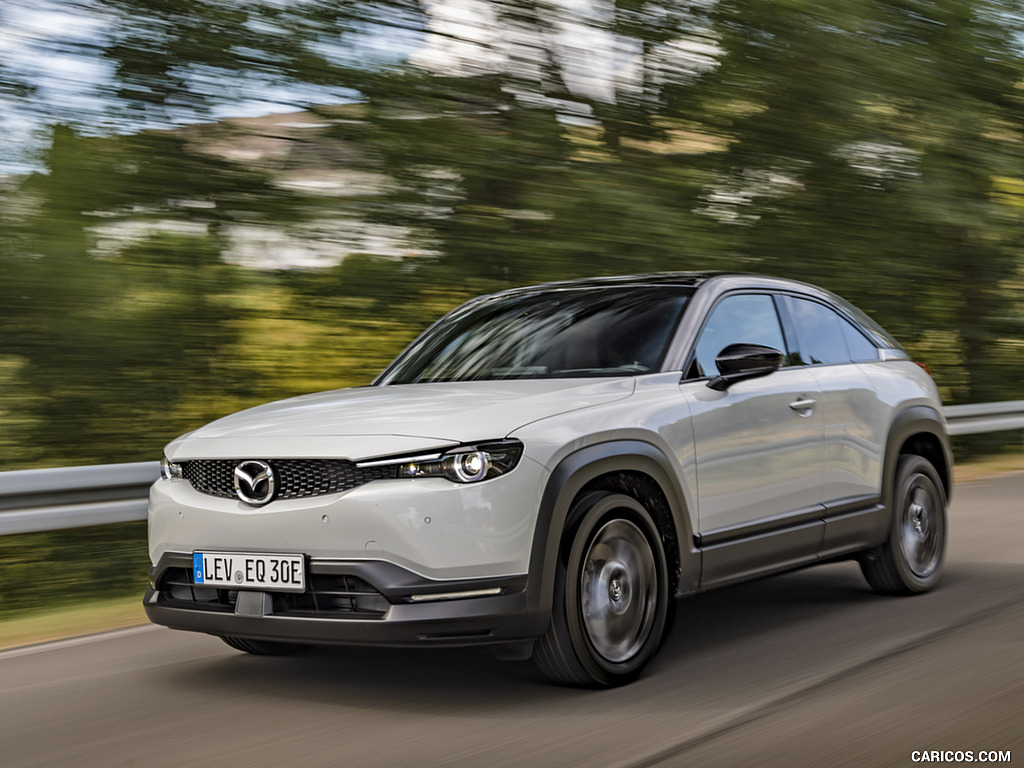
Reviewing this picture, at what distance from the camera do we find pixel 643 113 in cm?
1209

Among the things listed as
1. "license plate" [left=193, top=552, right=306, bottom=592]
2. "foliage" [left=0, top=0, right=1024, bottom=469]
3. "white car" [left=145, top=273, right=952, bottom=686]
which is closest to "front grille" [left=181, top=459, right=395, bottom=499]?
"white car" [left=145, top=273, right=952, bottom=686]

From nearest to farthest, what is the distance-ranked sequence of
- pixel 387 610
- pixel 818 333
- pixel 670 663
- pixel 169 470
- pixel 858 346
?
pixel 387 610, pixel 169 470, pixel 670 663, pixel 818 333, pixel 858 346

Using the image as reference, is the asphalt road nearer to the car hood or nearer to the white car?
the white car

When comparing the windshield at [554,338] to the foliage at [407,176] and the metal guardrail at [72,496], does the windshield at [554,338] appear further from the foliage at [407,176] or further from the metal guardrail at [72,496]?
the foliage at [407,176]

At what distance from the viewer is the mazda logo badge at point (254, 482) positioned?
184 inches

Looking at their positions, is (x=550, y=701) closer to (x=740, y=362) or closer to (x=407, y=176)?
(x=740, y=362)

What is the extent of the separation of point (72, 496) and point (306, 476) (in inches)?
101

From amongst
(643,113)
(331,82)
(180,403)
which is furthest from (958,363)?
(180,403)

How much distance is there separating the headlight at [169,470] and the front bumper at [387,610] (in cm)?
72

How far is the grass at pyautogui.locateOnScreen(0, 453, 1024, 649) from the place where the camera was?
20.5 ft

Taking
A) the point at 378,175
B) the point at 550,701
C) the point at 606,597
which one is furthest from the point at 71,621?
the point at 378,175

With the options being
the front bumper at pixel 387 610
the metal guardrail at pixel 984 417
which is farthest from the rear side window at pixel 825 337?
the metal guardrail at pixel 984 417

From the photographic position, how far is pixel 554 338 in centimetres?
582

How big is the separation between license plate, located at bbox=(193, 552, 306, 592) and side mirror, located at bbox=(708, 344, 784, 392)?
203cm
